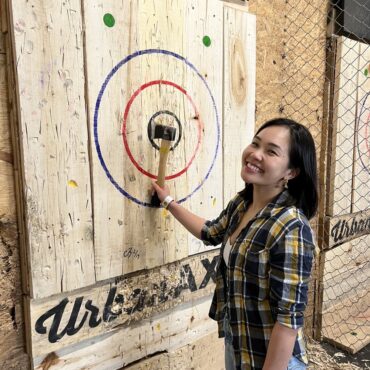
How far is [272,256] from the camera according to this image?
902 millimetres

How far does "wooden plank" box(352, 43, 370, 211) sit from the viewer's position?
2.08 m

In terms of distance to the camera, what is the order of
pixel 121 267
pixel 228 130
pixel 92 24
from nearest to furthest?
pixel 92 24 → pixel 121 267 → pixel 228 130

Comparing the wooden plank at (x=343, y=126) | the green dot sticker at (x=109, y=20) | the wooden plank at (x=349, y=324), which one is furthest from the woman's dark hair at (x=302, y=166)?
the wooden plank at (x=349, y=324)

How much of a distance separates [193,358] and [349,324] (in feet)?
3.96

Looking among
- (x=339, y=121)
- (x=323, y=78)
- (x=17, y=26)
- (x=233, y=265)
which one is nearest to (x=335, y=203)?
(x=339, y=121)

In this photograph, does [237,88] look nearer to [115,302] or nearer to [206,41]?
[206,41]

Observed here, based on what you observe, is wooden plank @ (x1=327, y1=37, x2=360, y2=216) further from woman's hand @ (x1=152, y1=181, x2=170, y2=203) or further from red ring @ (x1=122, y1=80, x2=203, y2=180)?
woman's hand @ (x1=152, y1=181, x2=170, y2=203)

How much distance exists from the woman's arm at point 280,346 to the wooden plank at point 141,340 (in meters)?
0.51

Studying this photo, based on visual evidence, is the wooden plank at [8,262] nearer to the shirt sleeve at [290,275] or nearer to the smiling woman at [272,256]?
the smiling woman at [272,256]

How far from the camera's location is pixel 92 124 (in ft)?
3.51

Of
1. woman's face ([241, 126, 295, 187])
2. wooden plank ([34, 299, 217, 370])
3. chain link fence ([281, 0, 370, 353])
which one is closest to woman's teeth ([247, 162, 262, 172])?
woman's face ([241, 126, 295, 187])

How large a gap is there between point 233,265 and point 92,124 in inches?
21.2

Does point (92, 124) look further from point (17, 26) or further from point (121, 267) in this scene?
point (121, 267)

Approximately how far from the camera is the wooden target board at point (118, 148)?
3.23ft
